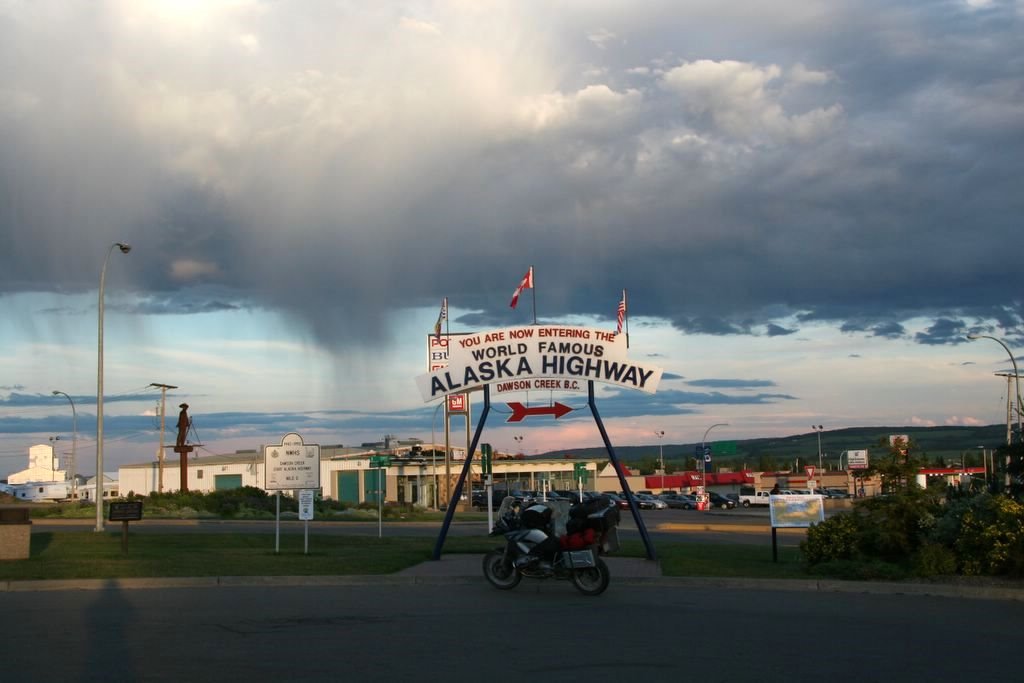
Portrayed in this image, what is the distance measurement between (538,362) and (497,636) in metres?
10.2

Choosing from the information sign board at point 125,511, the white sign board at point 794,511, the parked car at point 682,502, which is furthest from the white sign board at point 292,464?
→ the parked car at point 682,502

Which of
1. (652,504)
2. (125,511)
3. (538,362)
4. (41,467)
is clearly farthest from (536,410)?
(41,467)

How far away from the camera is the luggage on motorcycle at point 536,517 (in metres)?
16.8

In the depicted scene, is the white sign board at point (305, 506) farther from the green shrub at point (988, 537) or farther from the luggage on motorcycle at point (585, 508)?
the green shrub at point (988, 537)

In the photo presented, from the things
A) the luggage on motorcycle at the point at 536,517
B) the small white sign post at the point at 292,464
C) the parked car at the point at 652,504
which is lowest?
the parked car at the point at 652,504

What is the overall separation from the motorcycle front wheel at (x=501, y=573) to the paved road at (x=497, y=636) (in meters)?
0.34

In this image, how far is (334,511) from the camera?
57625 mm

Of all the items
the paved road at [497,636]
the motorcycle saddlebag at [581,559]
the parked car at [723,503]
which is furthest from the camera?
the parked car at [723,503]

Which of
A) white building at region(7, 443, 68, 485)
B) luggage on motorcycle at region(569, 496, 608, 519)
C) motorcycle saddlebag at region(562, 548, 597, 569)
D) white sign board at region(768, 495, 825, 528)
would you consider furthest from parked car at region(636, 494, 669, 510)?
white building at region(7, 443, 68, 485)

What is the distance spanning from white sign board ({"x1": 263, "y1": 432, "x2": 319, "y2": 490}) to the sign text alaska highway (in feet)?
13.1

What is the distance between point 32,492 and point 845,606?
119 m

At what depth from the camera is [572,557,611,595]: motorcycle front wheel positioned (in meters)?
16.3

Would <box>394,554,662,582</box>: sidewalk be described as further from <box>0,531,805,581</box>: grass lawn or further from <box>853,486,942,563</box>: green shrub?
<box>853,486,942,563</box>: green shrub

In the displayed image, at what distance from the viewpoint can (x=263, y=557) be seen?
72.4 feet
